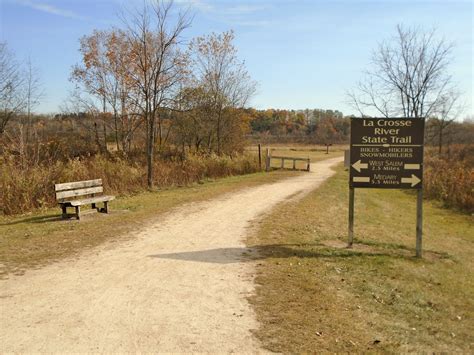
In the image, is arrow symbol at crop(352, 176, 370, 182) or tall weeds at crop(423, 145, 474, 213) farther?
tall weeds at crop(423, 145, 474, 213)

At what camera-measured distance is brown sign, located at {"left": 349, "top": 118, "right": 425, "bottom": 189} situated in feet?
28.1

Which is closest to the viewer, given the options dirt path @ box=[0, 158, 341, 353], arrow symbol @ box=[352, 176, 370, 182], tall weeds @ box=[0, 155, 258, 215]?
dirt path @ box=[0, 158, 341, 353]

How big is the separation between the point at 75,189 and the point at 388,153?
7.77 m

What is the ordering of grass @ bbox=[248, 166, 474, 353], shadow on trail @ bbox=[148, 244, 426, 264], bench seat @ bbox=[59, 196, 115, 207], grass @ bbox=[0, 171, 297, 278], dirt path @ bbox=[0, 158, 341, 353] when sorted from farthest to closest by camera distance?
bench seat @ bbox=[59, 196, 115, 207]
shadow on trail @ bbox=[148, 244, 426, 264]
grass @ bbox=[0, 171, 297, 278]
grass @ bbox=[248, 166, 474, 353]
dirt path @ bbox=[0, 158, 341, 353]

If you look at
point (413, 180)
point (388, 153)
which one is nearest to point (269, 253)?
point (388, 153)

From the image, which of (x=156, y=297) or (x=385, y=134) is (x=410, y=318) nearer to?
(x=156, y=297)

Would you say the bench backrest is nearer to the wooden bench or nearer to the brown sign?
the wooden bench

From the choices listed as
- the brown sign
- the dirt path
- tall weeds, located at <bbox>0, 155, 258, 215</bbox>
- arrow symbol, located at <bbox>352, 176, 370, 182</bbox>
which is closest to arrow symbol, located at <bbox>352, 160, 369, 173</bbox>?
the brown sign

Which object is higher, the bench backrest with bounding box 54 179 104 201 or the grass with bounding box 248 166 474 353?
the bench backrest with bounding box 54 179 104 201

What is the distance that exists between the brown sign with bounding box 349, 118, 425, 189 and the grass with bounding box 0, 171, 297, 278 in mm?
4992

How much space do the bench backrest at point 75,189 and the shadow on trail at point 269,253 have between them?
4.01m

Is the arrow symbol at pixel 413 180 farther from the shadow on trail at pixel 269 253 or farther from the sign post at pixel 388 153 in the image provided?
the shadow on trail at pixel 269 253

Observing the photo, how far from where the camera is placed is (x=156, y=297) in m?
5.78

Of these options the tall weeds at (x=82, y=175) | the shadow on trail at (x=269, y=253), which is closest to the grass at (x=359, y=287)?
the shadow on trail at (x=269, y=253)
